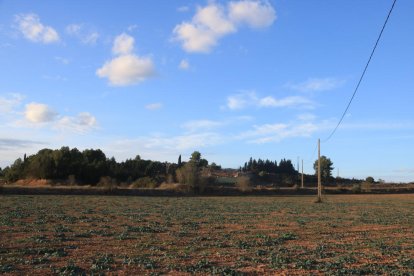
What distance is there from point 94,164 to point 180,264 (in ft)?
333

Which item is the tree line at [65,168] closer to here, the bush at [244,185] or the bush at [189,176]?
the bush at [189,176]

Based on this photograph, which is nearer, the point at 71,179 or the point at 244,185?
the point at 71,179

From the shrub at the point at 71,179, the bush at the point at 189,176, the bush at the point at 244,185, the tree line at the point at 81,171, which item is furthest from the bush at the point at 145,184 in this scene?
the bush at the point at 244,185

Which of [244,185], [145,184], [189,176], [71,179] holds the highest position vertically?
[189,176]

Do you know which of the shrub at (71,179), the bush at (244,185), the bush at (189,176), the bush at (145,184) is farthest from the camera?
the bush at (244,185)

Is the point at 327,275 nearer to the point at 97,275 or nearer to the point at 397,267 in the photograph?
the point at 397,267

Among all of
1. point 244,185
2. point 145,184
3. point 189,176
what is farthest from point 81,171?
point 244,185

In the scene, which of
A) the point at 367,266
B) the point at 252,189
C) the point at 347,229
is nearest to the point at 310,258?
the point at 367,266

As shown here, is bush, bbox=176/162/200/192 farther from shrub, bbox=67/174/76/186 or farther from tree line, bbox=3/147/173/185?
shrub, bbox=67/174/76/186

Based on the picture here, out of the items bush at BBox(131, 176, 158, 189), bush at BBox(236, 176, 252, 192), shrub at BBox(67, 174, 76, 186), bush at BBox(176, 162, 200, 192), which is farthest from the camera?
bush at BBox(236, 176, 252, 192)

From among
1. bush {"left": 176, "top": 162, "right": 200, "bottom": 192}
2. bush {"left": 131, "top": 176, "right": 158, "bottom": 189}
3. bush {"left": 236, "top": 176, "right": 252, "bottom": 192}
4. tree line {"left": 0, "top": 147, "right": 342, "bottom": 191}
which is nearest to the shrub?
A: tree line {"left": 0, "top": 147, "right": 342, "bottom": 191}

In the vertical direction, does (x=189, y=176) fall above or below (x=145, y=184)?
above

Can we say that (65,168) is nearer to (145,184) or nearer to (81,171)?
(81,171)

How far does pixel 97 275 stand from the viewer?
1191 centimetres
